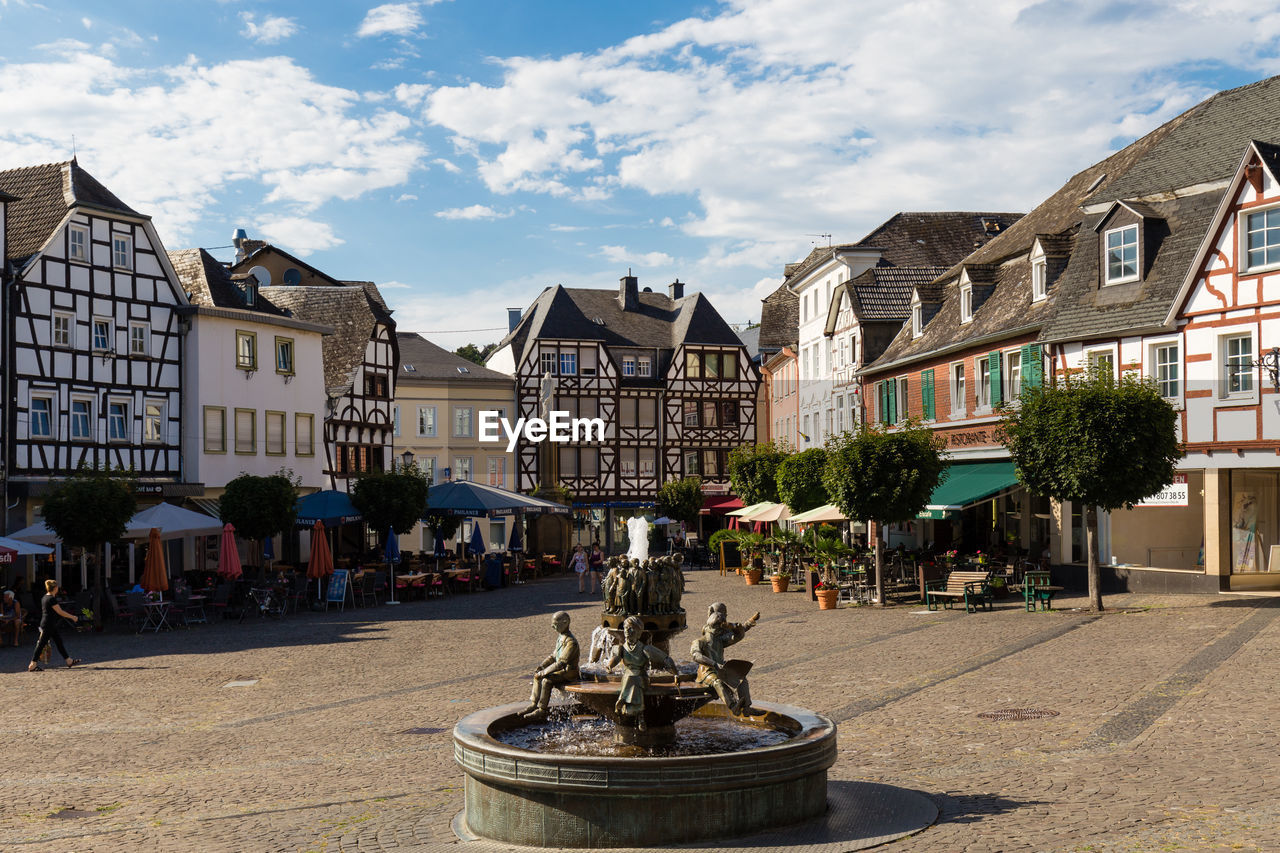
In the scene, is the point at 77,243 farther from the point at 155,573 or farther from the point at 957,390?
the point at 957,390

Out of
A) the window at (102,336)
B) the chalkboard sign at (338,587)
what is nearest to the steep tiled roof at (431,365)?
the window at (102,336)

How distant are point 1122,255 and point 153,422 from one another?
2807 centimetres

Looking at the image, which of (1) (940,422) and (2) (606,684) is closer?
(2) (606,684)

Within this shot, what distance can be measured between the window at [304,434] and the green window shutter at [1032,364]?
2556 cm

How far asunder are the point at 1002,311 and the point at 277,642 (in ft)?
65.8

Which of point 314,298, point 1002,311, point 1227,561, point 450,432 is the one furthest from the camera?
point 450,432

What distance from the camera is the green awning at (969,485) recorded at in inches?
1177

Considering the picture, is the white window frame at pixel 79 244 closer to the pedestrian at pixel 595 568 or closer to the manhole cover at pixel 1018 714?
the pedestrian at pixel 595 568

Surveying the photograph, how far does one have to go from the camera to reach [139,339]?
3919 cm

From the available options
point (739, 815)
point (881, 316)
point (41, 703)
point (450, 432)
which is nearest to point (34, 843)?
point (739, 815)

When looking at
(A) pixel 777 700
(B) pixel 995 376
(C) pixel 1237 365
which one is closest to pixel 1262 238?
(C) pixel 1237 365

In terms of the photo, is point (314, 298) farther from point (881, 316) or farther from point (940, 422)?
point (940, 422)

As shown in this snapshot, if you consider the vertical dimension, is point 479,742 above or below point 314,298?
below

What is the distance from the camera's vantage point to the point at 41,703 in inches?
639
